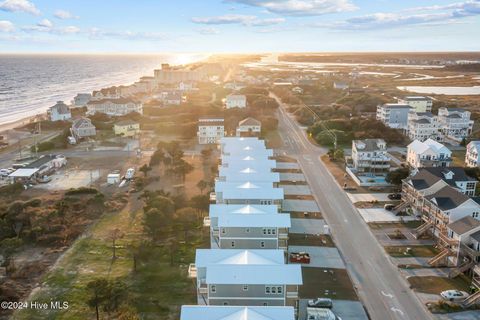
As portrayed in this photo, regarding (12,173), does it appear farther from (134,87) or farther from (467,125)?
(134,87)

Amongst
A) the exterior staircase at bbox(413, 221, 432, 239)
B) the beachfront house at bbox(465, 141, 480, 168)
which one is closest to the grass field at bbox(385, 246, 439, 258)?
the exterior staircase at bbox(413, 221, 432, 239)

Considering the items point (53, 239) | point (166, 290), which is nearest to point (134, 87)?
point (53, 239)

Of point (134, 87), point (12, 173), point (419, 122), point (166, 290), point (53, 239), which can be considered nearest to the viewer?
point (166, 290)

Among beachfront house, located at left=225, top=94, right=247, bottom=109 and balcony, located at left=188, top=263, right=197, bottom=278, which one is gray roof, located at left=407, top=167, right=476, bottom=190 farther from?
beachfront house, located at left=225, top=94, right=247, bottom=109

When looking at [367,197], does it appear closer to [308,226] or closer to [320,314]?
[308,226]

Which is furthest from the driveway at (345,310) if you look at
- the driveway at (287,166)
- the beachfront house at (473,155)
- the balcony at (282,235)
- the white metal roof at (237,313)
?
the beachfront house at (473,155)

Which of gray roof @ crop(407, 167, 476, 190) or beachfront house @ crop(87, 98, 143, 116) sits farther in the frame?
beachfront house @ crop(87, 98, 143, 116)
